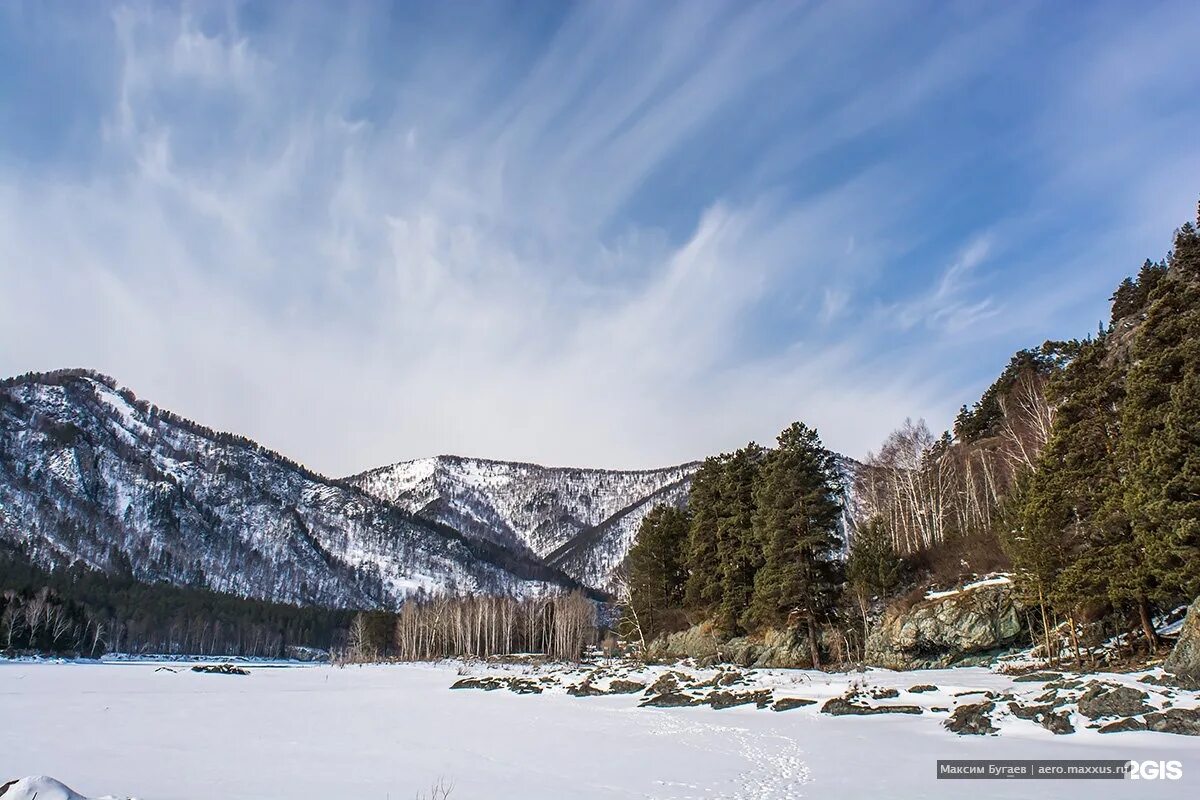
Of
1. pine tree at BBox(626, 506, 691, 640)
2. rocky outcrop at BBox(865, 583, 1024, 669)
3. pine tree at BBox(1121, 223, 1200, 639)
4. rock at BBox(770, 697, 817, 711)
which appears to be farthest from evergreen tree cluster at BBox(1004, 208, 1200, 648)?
pine tree at BBox(626, 506, 691, 640)

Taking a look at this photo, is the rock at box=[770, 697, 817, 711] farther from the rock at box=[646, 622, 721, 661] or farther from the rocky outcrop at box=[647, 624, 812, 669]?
the rock at box=[646, 622, 721, 661]

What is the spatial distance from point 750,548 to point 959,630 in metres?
12.0

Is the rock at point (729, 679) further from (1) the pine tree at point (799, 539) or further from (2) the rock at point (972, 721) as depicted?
(2) the rock at point (972, 721)

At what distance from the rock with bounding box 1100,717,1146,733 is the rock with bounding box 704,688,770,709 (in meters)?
11.2

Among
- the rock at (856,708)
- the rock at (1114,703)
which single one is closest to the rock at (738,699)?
the rock at (856,708)

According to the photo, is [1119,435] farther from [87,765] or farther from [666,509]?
[666,509]

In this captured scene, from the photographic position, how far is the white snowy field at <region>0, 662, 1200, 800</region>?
11641 millimetres

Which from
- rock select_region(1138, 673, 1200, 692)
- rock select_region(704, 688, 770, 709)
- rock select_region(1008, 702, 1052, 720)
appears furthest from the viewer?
rock select_region(704, 688, 770, 709)

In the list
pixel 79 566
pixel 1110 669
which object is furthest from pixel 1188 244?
pixel 79 566

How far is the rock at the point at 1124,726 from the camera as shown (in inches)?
578

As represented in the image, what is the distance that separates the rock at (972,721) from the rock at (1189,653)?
5.11 meters

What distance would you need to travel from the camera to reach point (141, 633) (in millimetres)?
133625

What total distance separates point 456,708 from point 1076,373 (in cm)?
3032

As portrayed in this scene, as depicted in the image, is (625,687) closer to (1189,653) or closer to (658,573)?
(658,573)
